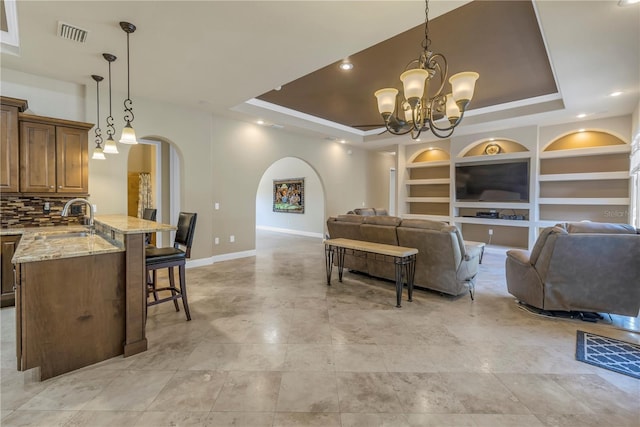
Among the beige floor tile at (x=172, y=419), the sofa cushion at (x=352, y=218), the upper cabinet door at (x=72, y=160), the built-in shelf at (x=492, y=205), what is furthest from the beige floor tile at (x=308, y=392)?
the built-in shelf at (x=492, y=205)

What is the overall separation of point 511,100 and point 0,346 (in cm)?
776

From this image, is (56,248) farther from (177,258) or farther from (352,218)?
(352,218)

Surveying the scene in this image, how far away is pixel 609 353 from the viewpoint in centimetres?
249

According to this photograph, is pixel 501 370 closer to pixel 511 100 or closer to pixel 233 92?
pixel 233 92

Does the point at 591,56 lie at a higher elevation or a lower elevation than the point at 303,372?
higher

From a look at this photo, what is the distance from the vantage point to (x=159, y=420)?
67.5 inches

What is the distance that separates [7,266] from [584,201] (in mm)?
9190

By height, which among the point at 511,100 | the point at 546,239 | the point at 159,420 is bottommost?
the point at 159,420

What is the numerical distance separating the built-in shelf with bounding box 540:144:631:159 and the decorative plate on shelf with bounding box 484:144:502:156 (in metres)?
0.86

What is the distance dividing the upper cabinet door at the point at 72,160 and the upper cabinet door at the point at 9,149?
0.38 m

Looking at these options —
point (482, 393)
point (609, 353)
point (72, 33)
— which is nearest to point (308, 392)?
point (482, 393)

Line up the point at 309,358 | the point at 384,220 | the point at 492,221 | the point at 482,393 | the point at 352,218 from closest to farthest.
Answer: the point at 482,393
the point at 309,358
the point at 384,220
the point at 352,218
the point at 492,221

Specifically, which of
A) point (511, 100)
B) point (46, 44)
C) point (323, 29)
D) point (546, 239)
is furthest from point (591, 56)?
point (46, 44)

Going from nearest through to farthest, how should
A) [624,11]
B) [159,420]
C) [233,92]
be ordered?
[159,420], [624,11], [233,92]
